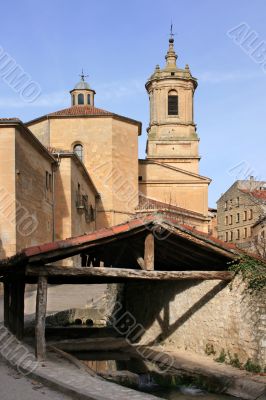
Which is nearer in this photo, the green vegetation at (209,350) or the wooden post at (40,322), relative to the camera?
the wooden post at (40,322)

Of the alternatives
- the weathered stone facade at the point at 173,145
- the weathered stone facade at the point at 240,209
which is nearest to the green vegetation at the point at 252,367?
the weathered stone facade at the point at 173,145

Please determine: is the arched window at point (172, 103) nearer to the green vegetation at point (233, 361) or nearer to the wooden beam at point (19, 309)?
the wooden beam at point (19, 309)

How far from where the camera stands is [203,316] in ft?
41.0

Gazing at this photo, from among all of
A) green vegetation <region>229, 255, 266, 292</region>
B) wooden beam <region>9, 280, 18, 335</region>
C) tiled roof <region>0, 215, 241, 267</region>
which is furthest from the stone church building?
green vegetation <region>229, 255, 266, 292</region>

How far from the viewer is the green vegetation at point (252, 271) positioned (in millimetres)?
10281

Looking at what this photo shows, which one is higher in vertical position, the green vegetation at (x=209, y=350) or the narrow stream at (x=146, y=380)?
the green vegetation at (x=209, y=350)

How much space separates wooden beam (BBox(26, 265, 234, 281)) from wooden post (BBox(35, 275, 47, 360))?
0.19 meters

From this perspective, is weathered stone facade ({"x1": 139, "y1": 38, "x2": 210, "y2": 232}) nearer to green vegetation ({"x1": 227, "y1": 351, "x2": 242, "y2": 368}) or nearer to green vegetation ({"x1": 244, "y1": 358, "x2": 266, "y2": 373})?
green vegetation ({"x1": 227, "y1": 351, "x2": 242, "y2": 368})

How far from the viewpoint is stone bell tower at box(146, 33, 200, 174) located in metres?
54.9

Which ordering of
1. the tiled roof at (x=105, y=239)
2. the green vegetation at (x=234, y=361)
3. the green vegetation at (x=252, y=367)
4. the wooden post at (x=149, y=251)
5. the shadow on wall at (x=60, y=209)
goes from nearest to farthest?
1. the tiled roof at (x=105, y=239)
2. the green vegetation at (x=252, y=367)
3. the wooden post at (x=149, y=251)
4. the green vegetation at (x=234, y=361)
5. the shadow on wall at (x=60, y=209)

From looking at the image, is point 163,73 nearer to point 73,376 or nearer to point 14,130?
point 14,130

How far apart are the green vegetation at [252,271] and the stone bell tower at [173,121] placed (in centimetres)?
4406

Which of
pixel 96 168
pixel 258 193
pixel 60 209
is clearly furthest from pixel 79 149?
pixel 258 193

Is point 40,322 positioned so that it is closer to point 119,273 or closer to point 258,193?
point 119,273
